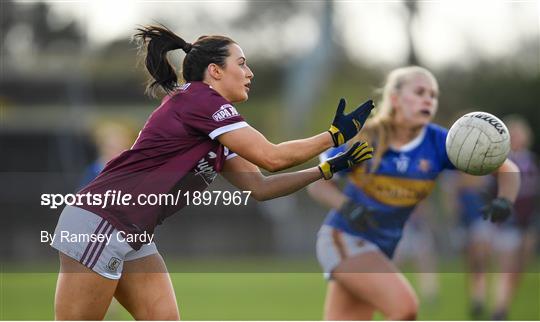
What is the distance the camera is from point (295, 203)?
1997 cm

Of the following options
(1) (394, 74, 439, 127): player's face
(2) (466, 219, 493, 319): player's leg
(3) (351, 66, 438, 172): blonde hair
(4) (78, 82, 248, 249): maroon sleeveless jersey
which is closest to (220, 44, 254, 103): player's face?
(4) (78, 82, 248, 249): maroon sleeveless jersey

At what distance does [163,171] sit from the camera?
4.41 metres

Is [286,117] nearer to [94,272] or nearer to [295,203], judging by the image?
[295,203]

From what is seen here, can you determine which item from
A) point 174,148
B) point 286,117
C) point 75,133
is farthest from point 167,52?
point 286,117

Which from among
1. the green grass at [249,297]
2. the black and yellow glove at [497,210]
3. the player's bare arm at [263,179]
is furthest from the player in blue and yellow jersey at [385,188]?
the green grass at [249,297]

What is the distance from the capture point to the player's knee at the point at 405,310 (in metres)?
5.32

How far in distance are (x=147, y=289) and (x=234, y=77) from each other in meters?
1.14

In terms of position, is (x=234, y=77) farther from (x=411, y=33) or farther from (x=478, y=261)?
(x=411, y=33)

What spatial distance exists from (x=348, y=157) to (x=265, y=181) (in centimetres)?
47

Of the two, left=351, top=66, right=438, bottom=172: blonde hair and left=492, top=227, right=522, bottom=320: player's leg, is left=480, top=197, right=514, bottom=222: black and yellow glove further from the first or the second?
left=492, top=227, right=522, bottom=320: player's leg

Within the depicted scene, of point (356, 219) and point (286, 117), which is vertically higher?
point (356, 219)

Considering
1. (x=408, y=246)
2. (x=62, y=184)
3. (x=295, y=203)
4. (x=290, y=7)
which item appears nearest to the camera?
(x=408, y=246)

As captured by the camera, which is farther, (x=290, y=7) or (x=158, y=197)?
(x=290, y=7)

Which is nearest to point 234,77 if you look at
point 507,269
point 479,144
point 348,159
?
point 348,159
